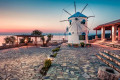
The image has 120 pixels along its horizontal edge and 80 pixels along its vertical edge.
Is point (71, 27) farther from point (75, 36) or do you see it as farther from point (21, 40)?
point (21, 40)

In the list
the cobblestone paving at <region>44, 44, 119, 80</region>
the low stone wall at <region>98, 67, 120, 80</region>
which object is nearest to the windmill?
the cobblestone paving at <region>44, 44, 119, 80</region>

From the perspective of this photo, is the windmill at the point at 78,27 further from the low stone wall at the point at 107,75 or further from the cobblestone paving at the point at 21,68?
the low stone wall at the point at 107,75

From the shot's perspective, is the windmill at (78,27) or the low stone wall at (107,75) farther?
the windmill at (78,27)

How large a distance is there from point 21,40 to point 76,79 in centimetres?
2477

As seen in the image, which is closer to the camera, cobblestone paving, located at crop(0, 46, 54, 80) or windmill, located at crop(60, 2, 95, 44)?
cobblestone paving, located at crop(0, 46, 54, 80)

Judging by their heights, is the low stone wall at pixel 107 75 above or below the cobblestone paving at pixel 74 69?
above

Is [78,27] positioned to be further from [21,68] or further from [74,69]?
[21,68]

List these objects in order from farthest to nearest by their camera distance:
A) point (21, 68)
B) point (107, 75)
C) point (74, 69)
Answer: point (21, 68)
point (74, 69)
point (107, 75)

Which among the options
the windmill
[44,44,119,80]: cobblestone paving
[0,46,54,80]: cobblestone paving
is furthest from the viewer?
the windmill

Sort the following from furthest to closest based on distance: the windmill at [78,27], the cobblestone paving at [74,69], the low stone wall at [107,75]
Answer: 1. the windmill at [78,27]
2. the cobblestone paving at [74,69]
3. the low stone wall at [107,75]

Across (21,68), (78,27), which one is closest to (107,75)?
(21,68)

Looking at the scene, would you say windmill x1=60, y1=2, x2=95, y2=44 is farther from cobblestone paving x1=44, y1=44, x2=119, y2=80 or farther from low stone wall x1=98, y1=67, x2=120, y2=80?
low stone wall x1=98, y1=67, x2=120, y2=80

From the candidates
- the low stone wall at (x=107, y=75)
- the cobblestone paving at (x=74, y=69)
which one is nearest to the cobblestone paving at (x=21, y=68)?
the cobblestone paving at (x=74, y=69)

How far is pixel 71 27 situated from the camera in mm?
17391
